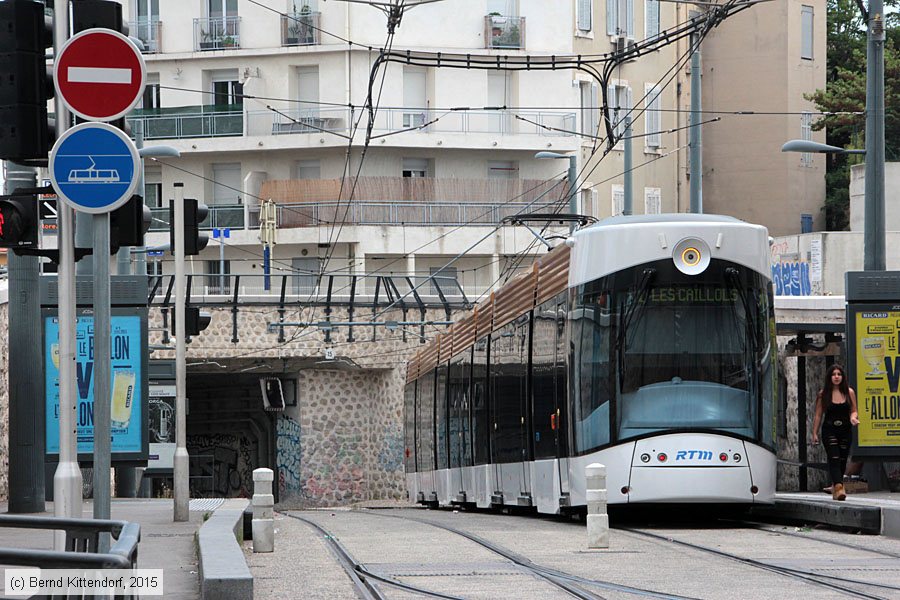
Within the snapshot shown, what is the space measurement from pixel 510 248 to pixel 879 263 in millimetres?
29189

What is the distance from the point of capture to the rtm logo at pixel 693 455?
579 inches

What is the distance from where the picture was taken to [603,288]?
15242 mm

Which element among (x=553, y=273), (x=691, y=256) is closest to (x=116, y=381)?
(x=553, y=273)

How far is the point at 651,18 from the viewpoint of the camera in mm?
53344

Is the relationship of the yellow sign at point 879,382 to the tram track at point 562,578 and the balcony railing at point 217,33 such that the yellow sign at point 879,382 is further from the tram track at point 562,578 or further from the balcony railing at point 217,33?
the balcony railing at point 217,33

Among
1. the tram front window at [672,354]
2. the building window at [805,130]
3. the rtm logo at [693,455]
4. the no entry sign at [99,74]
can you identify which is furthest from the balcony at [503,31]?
the no entry sign at [99,74]

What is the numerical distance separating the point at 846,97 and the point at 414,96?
13.1 m

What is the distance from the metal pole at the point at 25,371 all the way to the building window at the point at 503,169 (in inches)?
1310

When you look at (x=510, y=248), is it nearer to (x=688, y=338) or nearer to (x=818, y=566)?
(x=688, y=338)

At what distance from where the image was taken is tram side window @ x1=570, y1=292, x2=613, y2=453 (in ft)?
49.4

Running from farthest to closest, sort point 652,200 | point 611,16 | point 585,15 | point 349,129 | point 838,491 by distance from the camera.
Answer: point 652,200
point 611,16
point 585,15
point 349,129
point 838,491

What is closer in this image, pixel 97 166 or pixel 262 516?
pixel 97 166

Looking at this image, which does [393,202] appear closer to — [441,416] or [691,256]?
[441,416]

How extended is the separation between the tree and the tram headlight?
30429mm
